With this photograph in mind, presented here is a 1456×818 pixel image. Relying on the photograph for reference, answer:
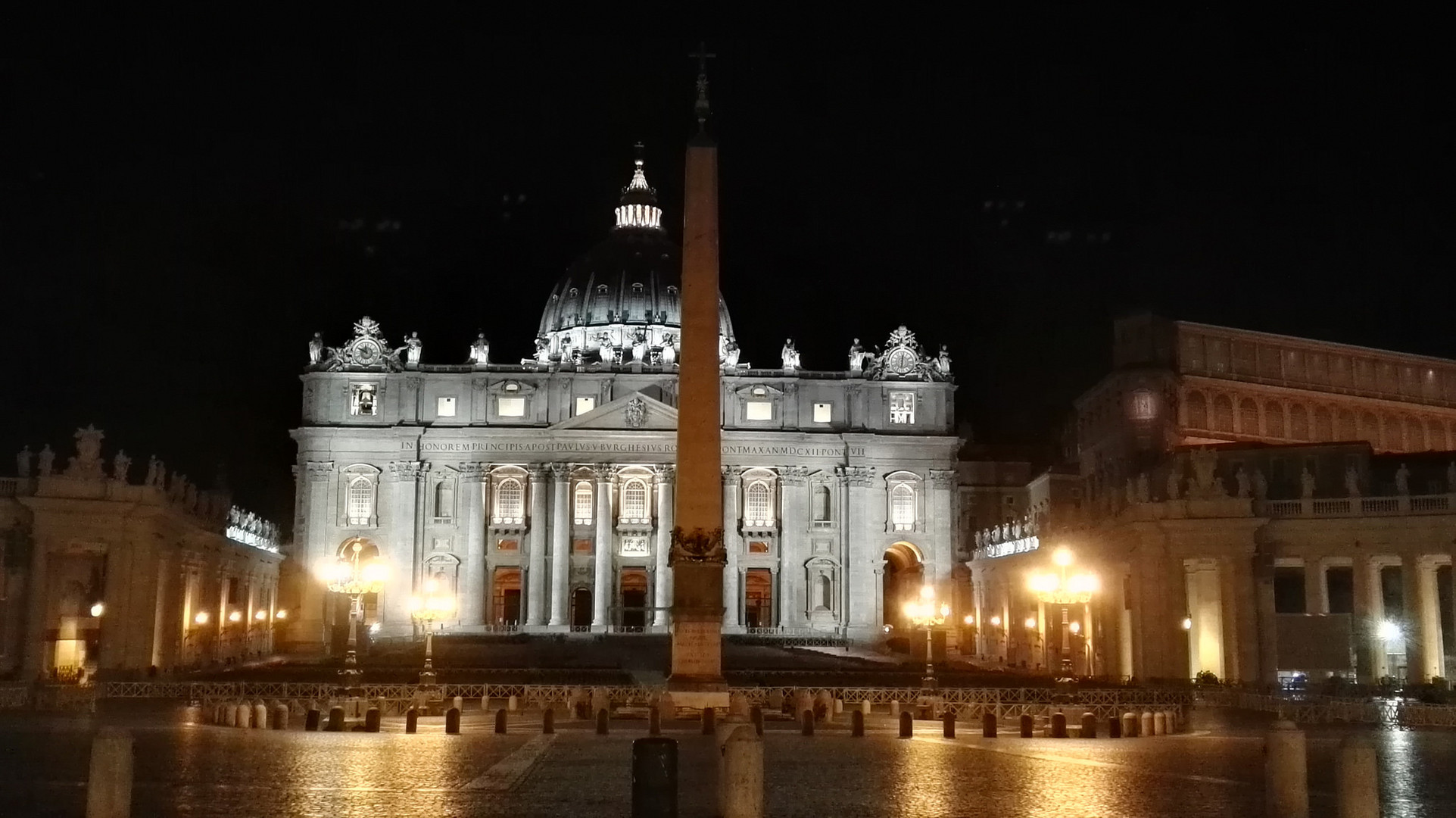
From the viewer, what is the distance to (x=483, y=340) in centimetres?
9388

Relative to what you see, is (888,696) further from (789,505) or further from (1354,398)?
(789,505)

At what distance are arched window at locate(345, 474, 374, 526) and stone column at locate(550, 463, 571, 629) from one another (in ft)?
37.7

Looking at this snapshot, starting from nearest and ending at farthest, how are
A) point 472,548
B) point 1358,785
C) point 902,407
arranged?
point 1358,785 → point 472,548 → point 902,407

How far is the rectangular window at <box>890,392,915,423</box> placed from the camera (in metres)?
94.6

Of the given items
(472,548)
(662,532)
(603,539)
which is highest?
(662,532)

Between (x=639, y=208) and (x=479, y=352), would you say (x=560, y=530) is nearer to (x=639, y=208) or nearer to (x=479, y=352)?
(x=479, y=352)

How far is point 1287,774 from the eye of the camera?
1691 cm

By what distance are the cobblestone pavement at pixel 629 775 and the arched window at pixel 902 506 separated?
209 feet

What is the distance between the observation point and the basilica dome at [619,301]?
112 m

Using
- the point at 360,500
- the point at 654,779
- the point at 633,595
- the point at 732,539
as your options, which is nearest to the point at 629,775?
the point at 654,779

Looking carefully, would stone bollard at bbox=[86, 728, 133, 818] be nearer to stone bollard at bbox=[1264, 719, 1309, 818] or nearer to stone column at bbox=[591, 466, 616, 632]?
stone bollard at bbox=[1264, 719, 1309, 818]

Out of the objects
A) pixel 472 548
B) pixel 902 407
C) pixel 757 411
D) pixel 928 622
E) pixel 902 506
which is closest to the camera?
pixel 928 622

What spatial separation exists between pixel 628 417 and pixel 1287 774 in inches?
2968

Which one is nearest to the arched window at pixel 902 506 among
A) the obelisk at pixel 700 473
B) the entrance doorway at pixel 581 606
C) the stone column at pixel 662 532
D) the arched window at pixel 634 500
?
the stone column at pixel 662 532
